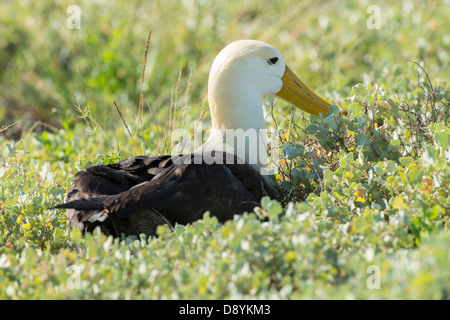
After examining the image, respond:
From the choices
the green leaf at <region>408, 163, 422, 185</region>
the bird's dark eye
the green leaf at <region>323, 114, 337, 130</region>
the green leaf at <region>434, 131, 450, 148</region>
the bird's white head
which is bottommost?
the green leaf at <region>408, 163, 422, 185</region>

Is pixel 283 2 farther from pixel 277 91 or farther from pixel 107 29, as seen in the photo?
pixel 277 91

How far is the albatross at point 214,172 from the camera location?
142 inches

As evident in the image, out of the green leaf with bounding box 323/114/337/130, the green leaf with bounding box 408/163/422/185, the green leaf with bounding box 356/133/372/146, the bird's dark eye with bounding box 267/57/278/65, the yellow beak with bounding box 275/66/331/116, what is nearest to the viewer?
the green leaf with bounding box 408/163/422/185

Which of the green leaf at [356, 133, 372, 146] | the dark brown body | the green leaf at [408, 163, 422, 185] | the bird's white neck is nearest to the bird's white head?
the bird's white neck

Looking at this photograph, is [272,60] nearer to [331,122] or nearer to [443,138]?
[331,122]

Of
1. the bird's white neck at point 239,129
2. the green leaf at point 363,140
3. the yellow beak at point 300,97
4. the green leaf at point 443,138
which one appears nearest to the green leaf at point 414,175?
the green leaf at point 443,138

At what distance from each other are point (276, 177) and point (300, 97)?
694mm

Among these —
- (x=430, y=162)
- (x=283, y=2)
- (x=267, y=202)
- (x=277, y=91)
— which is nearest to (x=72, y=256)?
(x=267, y=202)

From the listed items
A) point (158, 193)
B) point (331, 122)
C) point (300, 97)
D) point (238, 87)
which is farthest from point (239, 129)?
point (158, 193)

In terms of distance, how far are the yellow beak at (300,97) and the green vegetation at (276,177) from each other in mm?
132

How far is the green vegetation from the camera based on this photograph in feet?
9.32

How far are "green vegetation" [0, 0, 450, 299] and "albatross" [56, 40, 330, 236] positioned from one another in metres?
0.18

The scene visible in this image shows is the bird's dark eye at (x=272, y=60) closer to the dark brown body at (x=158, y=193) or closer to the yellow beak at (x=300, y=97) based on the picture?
the yellow beak at (x=300, y=97)

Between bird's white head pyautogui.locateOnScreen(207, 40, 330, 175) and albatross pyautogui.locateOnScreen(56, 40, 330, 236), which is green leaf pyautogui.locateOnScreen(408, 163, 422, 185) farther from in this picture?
bird's white head pyautogui.locateOnScreen(207, 40, 330, 175)
